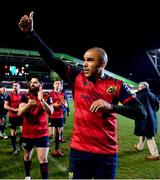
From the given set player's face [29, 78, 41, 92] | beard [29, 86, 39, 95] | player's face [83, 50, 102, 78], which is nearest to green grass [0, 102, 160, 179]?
beard [29, 86, 39, 95]

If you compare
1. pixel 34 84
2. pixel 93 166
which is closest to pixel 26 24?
pixel 93 166

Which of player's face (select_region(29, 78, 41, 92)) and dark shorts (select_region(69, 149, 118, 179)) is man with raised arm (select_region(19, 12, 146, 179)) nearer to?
dark shorts (select_region(69, 149, 118, 179))

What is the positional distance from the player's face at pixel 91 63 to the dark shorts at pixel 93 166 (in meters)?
0.88

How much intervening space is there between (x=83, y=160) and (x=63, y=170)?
4.42 m

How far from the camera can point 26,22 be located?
3.26 metres

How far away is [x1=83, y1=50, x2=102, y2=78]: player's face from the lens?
3.32 m

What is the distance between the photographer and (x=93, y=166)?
11.0ft

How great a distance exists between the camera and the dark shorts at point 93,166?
10.8 feet

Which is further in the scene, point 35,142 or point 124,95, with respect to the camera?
point 35,142

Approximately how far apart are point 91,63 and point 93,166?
1.12 m

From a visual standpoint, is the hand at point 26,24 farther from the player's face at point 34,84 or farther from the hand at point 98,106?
the player's face at point 34,84

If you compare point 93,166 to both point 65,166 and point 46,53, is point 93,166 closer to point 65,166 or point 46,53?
point 46,53

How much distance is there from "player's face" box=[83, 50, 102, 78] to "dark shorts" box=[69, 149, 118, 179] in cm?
88

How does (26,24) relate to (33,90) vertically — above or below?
above
